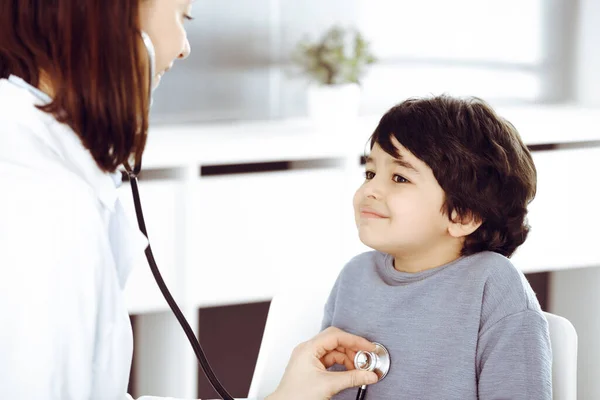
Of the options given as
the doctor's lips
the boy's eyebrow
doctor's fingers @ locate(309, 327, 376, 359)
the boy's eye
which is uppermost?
the boy's eyebrow

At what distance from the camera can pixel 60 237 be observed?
920 millimetres

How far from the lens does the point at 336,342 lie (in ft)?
4.36

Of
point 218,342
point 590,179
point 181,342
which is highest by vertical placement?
point 590,179

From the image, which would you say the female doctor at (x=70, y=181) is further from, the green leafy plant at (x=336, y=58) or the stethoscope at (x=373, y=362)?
the green leafy plant at (x=336, y=58)

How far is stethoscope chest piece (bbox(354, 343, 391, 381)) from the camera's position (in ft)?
4.28

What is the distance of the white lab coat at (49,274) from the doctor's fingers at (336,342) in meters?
0.38

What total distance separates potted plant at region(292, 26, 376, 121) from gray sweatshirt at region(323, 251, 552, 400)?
1.09 m

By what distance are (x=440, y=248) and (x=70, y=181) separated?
0.66 m

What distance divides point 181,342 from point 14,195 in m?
1.34

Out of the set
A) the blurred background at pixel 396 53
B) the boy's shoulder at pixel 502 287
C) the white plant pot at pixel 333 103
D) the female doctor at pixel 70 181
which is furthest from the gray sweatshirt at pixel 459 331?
the blurred background at pixel 396 53

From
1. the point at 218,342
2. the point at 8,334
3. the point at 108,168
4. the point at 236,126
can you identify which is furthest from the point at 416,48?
the point at 8,334

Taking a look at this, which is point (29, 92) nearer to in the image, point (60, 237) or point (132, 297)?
point (60, 237)

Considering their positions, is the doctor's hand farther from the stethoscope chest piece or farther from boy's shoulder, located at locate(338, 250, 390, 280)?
boy's shoulder, located at locate(338, 250, 390, 280)

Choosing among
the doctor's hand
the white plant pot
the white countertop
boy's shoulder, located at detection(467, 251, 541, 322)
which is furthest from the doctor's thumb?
the white plant pot
